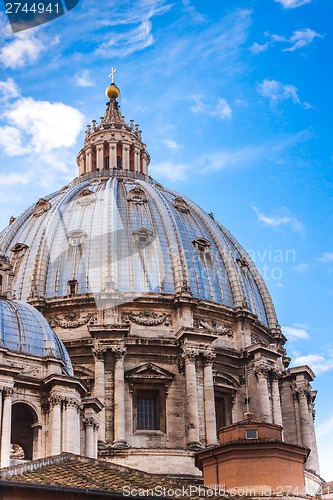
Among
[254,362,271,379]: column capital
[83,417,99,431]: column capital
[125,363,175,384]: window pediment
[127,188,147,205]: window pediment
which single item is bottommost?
[83,417,99,431]: column capital

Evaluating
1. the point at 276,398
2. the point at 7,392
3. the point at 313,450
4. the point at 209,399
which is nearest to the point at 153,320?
the point at 209,399

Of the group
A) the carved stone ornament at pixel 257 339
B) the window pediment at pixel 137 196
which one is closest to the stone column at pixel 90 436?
the carved stone ornament at pixel 257 339

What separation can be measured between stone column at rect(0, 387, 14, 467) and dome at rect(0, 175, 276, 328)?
19347 mm

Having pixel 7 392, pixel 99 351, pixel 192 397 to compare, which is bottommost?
pixel 7 392

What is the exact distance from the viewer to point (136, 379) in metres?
48.3

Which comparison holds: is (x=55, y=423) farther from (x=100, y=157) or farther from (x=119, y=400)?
(x=100, y=157)

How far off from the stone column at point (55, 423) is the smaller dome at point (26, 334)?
1944 millimetres

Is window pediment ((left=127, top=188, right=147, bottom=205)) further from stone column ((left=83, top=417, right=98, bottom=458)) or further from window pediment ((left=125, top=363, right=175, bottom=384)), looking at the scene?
stone column ((left=83, top=417, right=98, bottom=458))

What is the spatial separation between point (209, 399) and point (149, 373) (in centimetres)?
359

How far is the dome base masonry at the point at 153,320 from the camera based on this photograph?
1850 inches

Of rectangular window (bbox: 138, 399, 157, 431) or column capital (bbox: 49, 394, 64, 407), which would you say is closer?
column capital (bbox: 49, 394, 64, 407)

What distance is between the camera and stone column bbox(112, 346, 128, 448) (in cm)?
4544

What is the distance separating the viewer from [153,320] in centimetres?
5122

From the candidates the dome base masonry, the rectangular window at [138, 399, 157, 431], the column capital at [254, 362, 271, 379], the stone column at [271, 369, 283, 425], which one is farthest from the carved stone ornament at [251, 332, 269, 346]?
the rectangular window at [138, 399, 157, 431]
